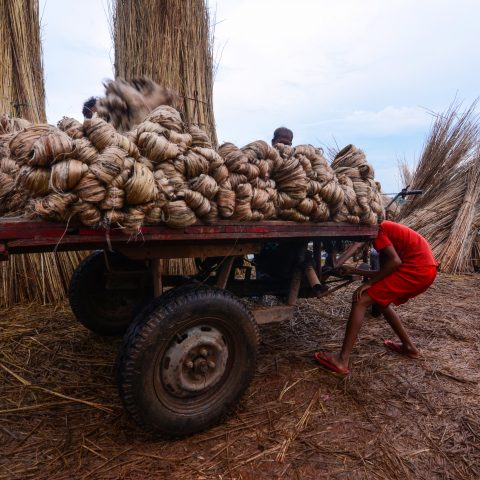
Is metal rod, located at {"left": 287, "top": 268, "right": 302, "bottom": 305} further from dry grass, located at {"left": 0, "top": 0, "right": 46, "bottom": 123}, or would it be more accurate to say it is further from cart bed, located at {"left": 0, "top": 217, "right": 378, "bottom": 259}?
dry grass, located at {"left": 0, "top": 0, "right": 46, "bottom": 123}

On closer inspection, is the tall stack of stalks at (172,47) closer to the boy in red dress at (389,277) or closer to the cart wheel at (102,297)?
the cart wheel at (102,297)

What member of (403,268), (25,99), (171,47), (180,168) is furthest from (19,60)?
(403,268)

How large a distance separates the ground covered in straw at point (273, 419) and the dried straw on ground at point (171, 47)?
7.16 ft

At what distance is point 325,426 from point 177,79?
2.92m

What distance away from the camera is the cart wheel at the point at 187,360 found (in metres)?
1.56

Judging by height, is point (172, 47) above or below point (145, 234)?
above

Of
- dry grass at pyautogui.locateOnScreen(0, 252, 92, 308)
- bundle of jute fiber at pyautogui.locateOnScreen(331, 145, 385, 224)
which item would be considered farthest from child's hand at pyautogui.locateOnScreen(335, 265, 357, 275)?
dry grass at pyautogui.locateOnScreen(0, 252, 92, 308)

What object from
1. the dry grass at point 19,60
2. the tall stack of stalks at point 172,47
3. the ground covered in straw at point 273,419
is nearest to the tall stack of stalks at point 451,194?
the ground covered in straw at point 273,419

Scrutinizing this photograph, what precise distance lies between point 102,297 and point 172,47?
2225 millimetres

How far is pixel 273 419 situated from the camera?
1.87 metres

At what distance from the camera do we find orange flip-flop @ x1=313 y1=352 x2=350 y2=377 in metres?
2.33

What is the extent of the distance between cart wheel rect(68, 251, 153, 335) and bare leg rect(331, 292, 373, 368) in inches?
53.0

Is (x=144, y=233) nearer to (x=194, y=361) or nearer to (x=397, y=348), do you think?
(x=194, y=361)

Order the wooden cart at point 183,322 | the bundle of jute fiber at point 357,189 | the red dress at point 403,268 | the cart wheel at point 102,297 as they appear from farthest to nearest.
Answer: the cart wheel at point 102,297 → the red dress at point 403,268 → the bundle of jute fiber at point 357,189 → the wooden cart at point 183,322
